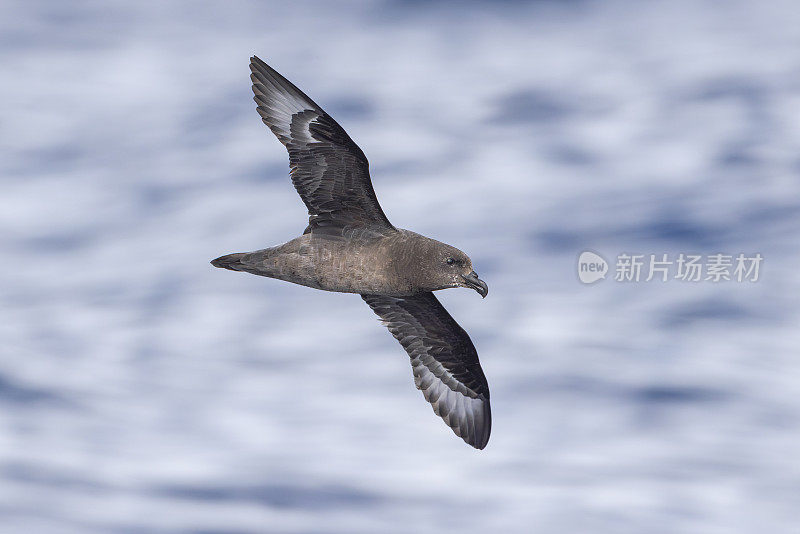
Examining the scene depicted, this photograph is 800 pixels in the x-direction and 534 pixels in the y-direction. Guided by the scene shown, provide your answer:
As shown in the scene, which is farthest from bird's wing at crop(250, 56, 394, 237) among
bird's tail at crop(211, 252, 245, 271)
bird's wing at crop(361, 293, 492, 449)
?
bird's wing at crop(361, 293, 492, 449)

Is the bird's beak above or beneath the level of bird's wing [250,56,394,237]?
beneath

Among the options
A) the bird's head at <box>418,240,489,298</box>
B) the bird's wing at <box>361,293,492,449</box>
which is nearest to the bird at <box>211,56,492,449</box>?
the bird's head at <box>418,240,489,298</box>

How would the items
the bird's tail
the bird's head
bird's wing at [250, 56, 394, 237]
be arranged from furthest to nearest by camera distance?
the bird's tail
bird's wing at [250, 56, 394, 237]
the bird's head

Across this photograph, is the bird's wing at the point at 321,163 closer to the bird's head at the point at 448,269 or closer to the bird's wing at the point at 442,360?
the bird's head at the point at 448,269

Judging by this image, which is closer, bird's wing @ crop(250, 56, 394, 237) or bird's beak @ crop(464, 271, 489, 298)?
bird's beak @ crop(464, 271, 489, 298)

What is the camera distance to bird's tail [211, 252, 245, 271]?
44.0 feet

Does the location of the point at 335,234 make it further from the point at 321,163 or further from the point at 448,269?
the point at 448,269

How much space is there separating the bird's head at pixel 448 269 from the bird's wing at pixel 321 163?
74cm

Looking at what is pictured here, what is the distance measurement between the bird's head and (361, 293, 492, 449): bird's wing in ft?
6.03

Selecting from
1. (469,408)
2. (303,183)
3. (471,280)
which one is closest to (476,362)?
(469,408)

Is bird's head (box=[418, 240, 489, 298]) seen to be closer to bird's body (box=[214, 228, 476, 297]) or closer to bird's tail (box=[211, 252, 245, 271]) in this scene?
bird's body (box=[214, 228, 476, 297])

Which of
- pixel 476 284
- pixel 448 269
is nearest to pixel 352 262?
pixel 448 269

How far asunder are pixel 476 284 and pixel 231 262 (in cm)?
301

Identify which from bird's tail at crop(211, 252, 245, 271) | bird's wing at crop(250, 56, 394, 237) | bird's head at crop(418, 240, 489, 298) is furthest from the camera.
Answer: bird's tail at crop(211, 252, 245, 271)
